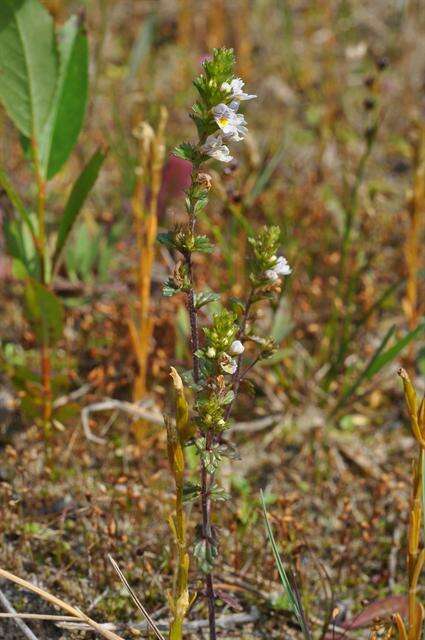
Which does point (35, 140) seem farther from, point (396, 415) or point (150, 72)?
point (150, 72)

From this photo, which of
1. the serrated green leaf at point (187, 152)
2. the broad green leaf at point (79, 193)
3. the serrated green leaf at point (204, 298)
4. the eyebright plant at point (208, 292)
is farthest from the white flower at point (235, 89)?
the broad green leaf at point (79, 193)

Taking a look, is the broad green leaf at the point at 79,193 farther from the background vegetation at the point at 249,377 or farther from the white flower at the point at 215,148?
the white flower at the point at 215,148

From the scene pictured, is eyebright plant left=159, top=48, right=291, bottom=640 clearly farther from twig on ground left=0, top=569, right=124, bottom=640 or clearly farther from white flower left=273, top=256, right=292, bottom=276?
twig on ground left=0, top=569, right=124, bottom=640

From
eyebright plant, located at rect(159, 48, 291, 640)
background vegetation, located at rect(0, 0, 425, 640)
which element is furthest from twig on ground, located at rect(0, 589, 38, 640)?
eyebright plant, located at rect(159, 48, 291, 640)

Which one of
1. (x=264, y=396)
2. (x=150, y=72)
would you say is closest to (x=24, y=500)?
(x=264, y=396)

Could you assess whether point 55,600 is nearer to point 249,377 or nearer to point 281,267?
point 281,267

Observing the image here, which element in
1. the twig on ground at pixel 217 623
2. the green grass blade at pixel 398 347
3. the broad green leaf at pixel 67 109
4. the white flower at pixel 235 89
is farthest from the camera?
the broad green leaf at pixel 67 109
